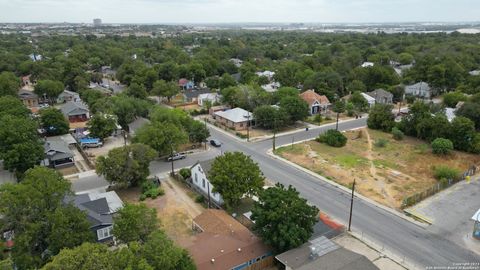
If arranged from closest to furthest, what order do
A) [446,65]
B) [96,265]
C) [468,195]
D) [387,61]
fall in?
[96,265], [468,195], [446,65], [387,61]

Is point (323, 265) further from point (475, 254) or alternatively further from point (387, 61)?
point (387, 61)

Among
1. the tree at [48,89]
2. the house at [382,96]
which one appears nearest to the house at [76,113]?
the tree at [48,89]

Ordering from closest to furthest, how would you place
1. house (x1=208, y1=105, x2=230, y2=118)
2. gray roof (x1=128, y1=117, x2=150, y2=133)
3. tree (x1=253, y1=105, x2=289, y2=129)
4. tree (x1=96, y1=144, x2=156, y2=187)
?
1. tree (x1=96, y1=144, x2=156, y2=187)
2. gray roof (x1=128, y1=117, x2=150, y2=133)
3. tree (x1=253, y1=105, x2=289, y2=129)
4. house (x1=208, y1=105, x2=230, y2=118)

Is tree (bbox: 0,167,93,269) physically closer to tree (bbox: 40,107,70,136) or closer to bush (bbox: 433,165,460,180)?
tree (bbox: 40,107,70,136)

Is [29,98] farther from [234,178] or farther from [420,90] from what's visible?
[420,90]

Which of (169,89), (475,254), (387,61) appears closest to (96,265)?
(475,254)

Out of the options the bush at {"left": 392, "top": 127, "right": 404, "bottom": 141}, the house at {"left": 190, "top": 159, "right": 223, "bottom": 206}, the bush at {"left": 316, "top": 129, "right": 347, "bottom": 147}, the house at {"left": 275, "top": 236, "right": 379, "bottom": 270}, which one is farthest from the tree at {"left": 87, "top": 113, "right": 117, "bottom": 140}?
the bush at {"left": 392, "top": 127, "right": 404, "bottom": 141}

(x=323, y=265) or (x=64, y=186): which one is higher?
(x=64, y=186)
